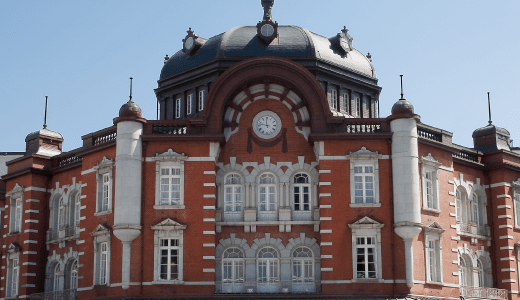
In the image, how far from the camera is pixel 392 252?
134 ft

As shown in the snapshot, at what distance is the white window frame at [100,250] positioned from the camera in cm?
4197

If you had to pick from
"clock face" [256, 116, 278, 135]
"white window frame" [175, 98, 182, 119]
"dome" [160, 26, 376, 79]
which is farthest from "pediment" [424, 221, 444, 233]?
"white window frame" [175, 98, 182, 119]

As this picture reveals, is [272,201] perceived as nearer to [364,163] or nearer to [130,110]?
[364,163]

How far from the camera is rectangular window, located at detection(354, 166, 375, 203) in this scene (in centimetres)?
4191

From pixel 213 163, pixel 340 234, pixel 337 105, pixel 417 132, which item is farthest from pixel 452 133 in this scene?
pixel 213 163

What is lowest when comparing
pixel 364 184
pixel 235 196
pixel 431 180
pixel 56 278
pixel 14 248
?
pixel 56 278

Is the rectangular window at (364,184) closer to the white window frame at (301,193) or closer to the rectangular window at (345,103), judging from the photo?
the white window frame at (301,193)

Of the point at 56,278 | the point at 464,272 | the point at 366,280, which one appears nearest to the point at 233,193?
the point at 366,280

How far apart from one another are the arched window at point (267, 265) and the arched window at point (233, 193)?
2.59 metres

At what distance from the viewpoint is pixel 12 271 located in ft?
161

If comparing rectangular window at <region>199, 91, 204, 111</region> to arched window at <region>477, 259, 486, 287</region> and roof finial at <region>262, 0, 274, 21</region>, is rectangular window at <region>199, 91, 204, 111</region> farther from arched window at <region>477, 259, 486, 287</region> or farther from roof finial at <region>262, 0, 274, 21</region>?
arched window at <region>477, 259, 486, 287</region>

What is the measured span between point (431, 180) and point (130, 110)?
16.1 meters

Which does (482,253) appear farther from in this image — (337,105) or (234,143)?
(234,143)

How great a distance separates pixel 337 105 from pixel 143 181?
495 inches
